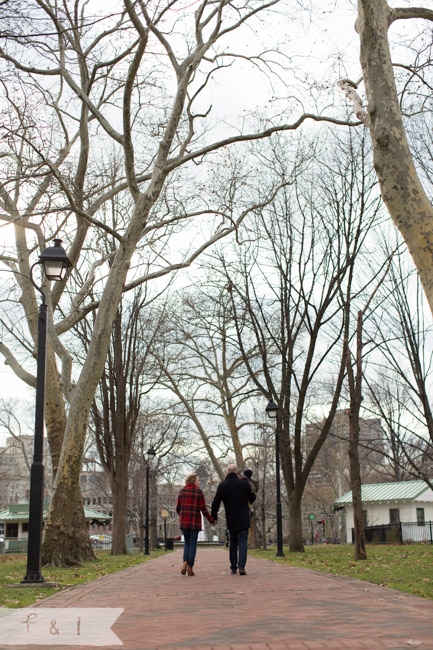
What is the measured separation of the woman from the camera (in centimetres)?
1052

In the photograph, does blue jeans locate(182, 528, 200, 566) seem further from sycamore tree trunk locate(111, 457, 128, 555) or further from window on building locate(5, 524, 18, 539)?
window on building locate(5, 524, 18, 539)

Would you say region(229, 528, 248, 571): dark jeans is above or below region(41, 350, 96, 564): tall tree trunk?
below

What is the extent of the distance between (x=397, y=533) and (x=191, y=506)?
23.7 m

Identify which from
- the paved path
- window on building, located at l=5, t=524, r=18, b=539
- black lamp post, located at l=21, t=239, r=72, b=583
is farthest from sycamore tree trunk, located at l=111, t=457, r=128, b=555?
window on building, located at l=5, t=524, r=18, b=539

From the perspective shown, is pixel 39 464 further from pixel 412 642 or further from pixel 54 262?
pixel 412 642

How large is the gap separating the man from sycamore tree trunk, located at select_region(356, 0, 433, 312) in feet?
17.2

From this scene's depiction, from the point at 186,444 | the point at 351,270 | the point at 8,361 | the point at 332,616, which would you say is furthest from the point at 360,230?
the point at 186,444

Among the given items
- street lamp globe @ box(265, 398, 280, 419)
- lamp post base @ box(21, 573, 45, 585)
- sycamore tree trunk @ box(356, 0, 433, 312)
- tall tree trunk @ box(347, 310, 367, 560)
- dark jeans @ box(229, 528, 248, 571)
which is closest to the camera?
sycamore tree trunk @ box(356, 0, 433, 312)

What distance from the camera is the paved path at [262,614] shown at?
434cm

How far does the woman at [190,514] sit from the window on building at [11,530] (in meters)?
45.0

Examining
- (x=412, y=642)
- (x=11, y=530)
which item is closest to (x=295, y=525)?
(x=412, y=642)

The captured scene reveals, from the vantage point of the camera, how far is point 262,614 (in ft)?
18.6

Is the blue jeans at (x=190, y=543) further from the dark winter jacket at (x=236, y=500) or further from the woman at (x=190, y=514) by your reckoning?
the dark winter jacket at (x=236, y=500)

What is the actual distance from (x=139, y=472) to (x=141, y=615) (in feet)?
147
